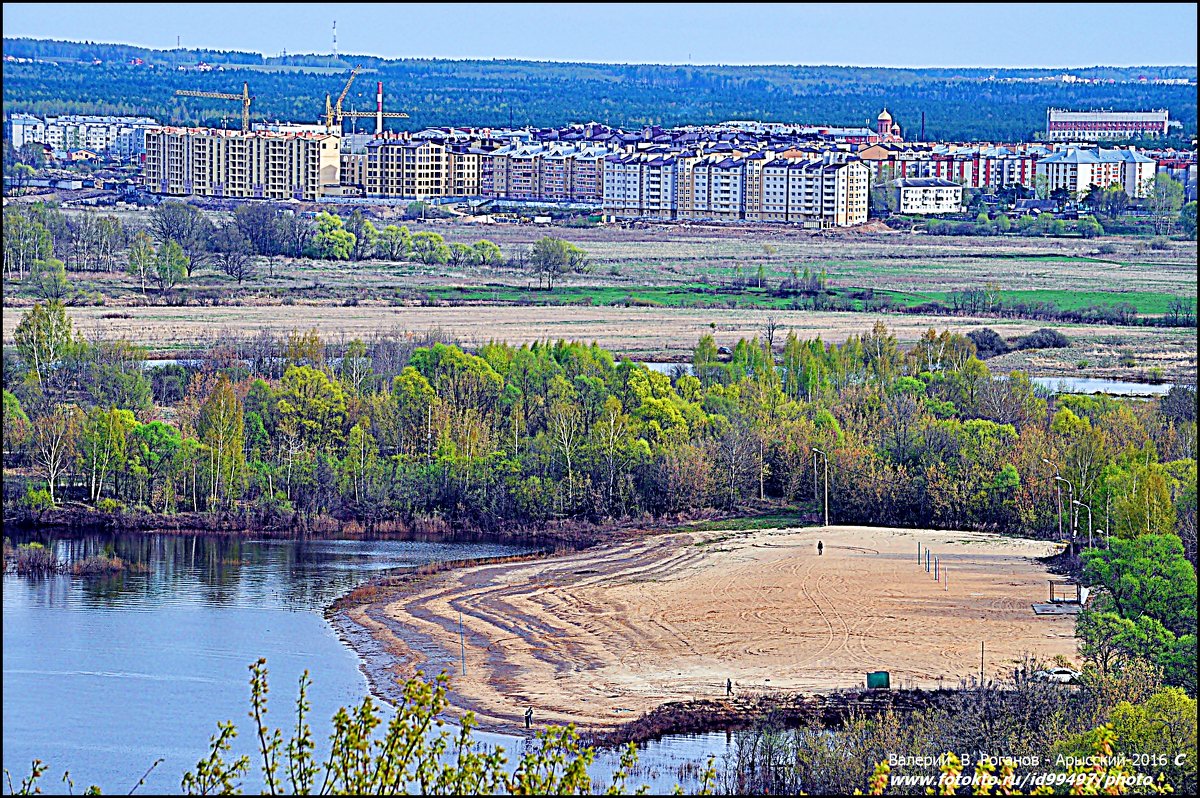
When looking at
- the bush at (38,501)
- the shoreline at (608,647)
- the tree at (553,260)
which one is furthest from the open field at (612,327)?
the shoreline at (608,647)

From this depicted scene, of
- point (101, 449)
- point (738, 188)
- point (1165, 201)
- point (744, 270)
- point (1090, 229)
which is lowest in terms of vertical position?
point (101, 449)

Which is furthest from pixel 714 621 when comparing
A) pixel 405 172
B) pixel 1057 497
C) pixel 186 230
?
pixel 405 172

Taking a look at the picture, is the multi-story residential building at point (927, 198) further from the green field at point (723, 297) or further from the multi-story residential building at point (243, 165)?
the green field at point (723, 297)

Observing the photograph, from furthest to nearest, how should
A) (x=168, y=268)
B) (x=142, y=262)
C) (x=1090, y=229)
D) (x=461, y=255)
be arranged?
1. (x=1090, y=229)
2. (x=461, y=255)
3. (x=142, y=262)
4. (x=168, y=268)

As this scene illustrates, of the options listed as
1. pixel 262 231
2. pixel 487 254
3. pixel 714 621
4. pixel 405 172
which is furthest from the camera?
pixel 405 172

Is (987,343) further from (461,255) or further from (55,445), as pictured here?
(461,255)

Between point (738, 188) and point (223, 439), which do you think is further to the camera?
point (738, 188)

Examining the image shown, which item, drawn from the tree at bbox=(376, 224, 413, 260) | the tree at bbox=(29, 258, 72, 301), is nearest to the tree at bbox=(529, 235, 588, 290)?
the tree at bbox=(376, 224, 413, 260)
